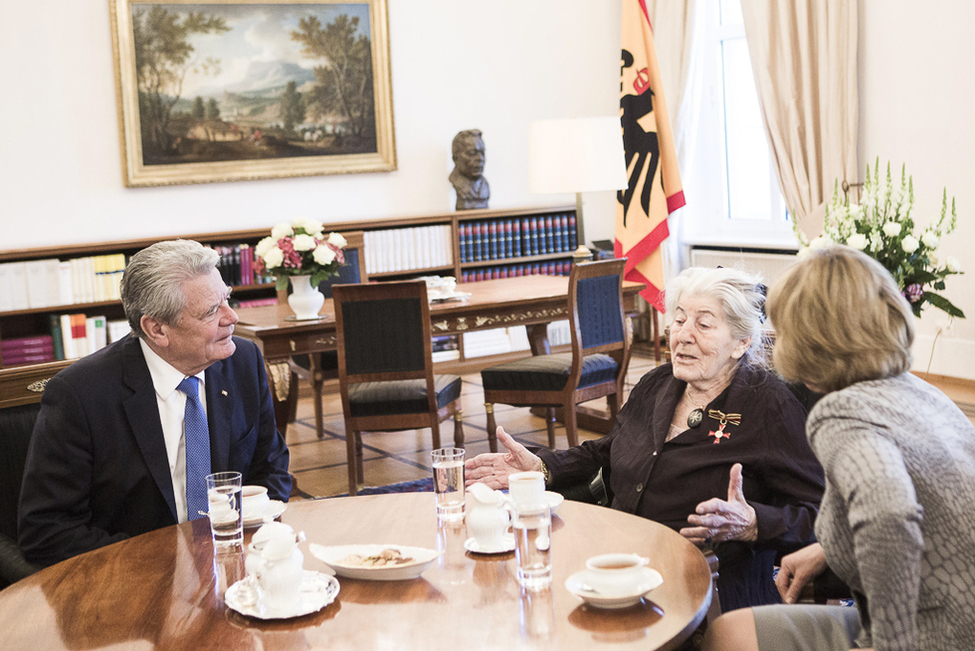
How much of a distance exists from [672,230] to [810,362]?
6.65 m

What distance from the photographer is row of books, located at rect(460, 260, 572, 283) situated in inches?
298

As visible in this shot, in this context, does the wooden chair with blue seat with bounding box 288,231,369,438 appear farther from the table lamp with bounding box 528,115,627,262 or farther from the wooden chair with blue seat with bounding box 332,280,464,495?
the table lamp with bounding box 528,115,627,262

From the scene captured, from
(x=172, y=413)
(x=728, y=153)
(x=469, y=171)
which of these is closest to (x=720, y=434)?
(x=172, y=413)

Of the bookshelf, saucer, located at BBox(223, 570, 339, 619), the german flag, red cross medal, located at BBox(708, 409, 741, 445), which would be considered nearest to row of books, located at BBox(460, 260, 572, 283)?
the bookshelf

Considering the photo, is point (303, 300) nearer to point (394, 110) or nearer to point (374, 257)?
point (374, 257)

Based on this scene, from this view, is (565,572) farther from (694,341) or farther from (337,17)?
(337,17)

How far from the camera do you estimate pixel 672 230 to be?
8.20 meters

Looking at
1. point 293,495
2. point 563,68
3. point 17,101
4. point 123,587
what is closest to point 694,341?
point 123,587

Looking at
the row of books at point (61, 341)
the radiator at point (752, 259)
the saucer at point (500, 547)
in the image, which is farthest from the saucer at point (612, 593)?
the radiator at point (752, 259)

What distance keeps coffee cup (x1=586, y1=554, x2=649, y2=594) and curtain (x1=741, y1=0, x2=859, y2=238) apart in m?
4.99

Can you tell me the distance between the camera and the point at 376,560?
71.1 inches

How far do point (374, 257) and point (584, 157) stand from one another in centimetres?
216

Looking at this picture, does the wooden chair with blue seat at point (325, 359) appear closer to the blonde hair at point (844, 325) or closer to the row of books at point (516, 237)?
the row of books at point (516, 237)

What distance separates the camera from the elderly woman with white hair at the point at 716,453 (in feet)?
7.32
